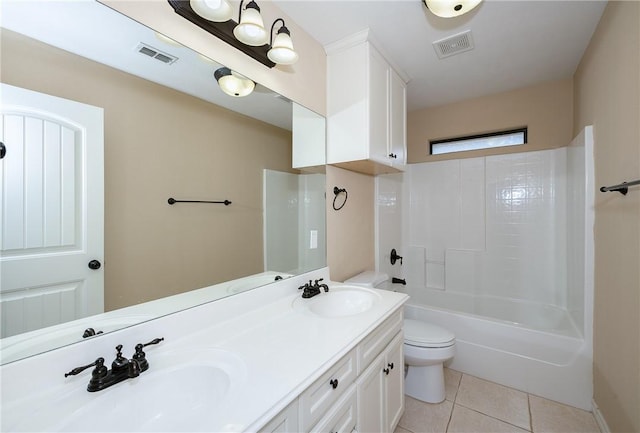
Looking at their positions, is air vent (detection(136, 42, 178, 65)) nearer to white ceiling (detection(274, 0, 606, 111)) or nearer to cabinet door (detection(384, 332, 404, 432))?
white ceiling (detection(274, 0, 606, 111))

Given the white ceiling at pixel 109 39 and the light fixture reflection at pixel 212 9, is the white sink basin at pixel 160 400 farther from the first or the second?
the light fixture reflection at pixel 212 9

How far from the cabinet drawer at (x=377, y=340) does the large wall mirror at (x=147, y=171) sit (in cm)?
60

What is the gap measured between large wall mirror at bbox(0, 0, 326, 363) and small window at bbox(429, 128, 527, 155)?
2136mm

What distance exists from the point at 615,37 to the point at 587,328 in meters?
1.72

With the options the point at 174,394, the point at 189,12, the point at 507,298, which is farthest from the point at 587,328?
the point at 189,12

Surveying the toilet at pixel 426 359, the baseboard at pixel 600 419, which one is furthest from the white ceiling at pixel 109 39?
the baseboard at pixel 600 419

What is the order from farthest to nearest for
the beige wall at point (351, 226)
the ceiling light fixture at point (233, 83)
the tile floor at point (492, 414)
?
1. the beige wall at point (351, 226)
2. the tile floor at point (492, 414)
3. the ceiling light fixture at point (233, 83)

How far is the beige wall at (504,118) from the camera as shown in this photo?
2357 mm

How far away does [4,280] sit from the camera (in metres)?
0.70

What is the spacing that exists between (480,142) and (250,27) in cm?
261

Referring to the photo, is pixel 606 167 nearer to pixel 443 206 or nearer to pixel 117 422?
pixel 443 206

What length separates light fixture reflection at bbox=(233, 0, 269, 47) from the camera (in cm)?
111

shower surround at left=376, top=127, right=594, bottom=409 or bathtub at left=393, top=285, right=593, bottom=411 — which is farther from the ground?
shower surround at left=376, top=127, right=594, bottom=409

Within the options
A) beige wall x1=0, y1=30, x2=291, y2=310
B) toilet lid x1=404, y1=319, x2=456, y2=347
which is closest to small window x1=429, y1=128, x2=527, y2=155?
toilet lid x1=404, y1=319, x2=456, y2=347
